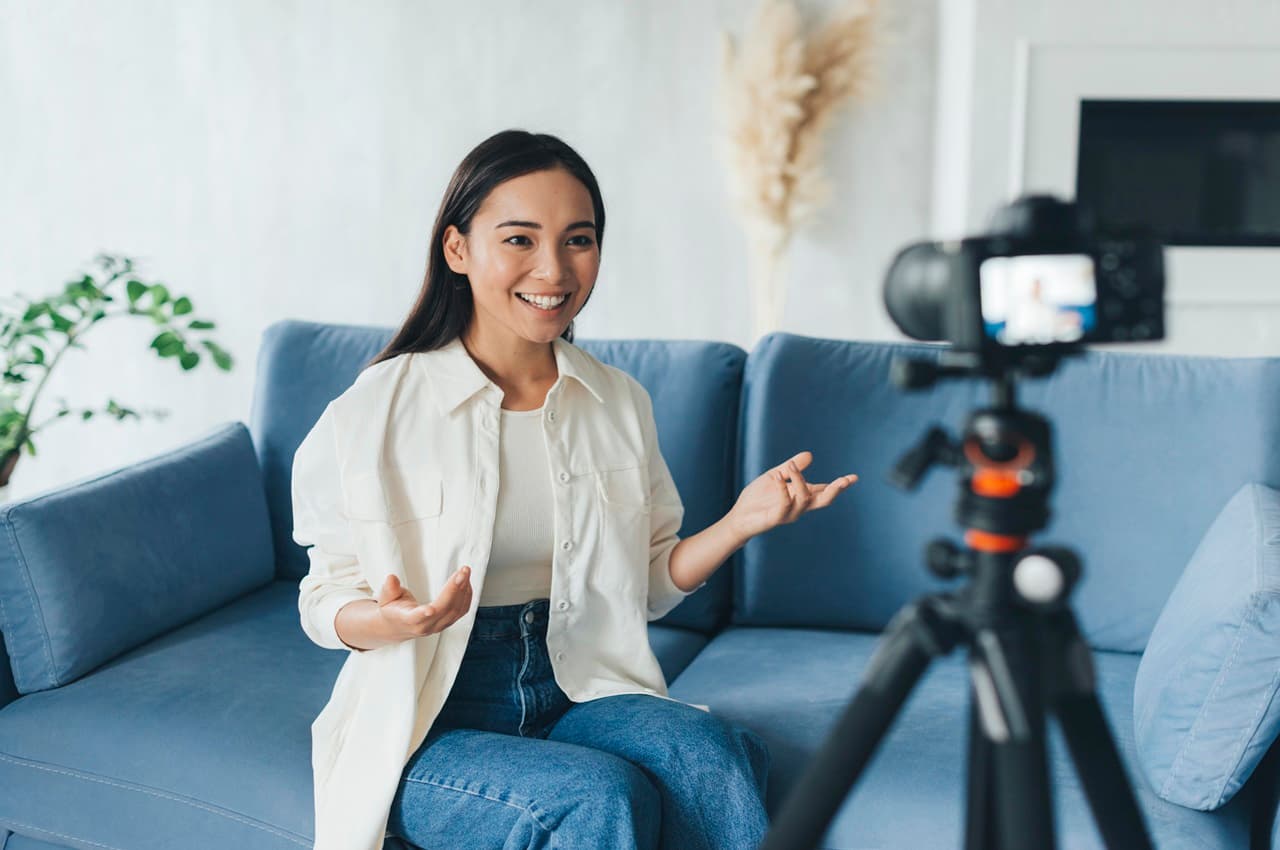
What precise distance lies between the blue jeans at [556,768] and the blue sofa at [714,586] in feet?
0.24

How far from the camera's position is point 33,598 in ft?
5.02

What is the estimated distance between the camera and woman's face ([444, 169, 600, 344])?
1.32 m

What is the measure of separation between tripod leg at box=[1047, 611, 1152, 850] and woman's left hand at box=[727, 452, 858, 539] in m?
0.54

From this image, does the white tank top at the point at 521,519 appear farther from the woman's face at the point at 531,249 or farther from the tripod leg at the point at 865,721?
the tripod leg at the point at 865,721

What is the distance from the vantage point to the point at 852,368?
1.83 m

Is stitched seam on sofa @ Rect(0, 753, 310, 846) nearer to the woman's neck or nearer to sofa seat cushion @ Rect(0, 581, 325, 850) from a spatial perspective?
sofa seat cushion @ Rect(0, 581, 325, 850)

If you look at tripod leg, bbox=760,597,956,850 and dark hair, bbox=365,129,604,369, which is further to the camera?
dark hair, bbox=365,129,604,369

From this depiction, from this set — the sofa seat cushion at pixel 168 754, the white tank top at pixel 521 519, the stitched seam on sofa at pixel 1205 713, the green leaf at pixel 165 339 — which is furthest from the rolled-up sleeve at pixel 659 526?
the green leaf at pixel 165 339

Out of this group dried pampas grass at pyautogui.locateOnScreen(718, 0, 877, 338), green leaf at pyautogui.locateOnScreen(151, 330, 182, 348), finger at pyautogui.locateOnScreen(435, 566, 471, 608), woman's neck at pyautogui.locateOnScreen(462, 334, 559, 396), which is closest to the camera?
finger at pyautogui.locateOnScreen(435, 566, 471, 608)

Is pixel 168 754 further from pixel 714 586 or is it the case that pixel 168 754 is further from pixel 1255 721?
pixel 1255 721

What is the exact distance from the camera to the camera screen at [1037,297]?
2.20 feet

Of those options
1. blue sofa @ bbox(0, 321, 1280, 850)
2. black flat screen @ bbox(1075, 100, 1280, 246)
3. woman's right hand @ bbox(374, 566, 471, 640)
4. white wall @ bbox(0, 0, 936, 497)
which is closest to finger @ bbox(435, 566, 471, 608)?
woman's right hand @ bbox(374, 566, 471, 640)

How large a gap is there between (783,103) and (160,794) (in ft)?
7.75

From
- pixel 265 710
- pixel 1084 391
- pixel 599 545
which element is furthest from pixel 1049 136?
pixel 265 710
